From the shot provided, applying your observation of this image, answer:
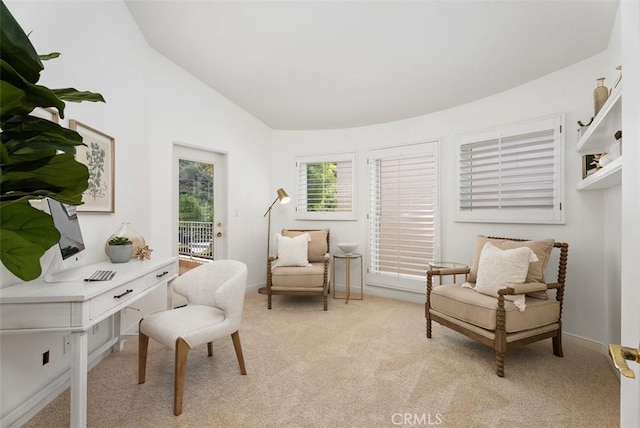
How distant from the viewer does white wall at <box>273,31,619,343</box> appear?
106 inches

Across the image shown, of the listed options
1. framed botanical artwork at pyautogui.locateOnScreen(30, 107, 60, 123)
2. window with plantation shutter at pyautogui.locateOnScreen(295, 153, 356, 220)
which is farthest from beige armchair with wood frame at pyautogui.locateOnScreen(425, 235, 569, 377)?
framed botanical artwork at pyautogui.locateOnScreen(30, 107, 60, 123)

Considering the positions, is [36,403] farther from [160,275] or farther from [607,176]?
[607,176]

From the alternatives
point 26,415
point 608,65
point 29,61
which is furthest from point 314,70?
point 26,415

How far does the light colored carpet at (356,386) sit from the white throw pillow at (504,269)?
0.58 meters

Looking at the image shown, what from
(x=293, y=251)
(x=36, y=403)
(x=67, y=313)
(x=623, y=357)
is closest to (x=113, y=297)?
(x=67, y=313)

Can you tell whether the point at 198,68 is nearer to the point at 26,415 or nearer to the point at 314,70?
the point at 314,70

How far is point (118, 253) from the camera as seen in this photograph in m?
2.35

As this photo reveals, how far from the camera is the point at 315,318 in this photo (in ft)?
11.4

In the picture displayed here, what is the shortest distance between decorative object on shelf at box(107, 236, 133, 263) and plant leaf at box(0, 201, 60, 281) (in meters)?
1.69

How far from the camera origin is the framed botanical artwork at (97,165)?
2.30 metres

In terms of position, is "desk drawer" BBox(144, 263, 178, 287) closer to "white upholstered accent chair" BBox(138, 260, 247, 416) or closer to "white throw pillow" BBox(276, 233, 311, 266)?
"white upholstered accent chair" BBox(138, 260, 247, 416)

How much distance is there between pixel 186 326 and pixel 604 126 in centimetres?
305

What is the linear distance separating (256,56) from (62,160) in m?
2.73

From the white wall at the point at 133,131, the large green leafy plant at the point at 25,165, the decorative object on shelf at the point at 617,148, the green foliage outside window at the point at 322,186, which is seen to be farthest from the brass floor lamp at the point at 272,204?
the large green leafy plant at the point at 25,165
